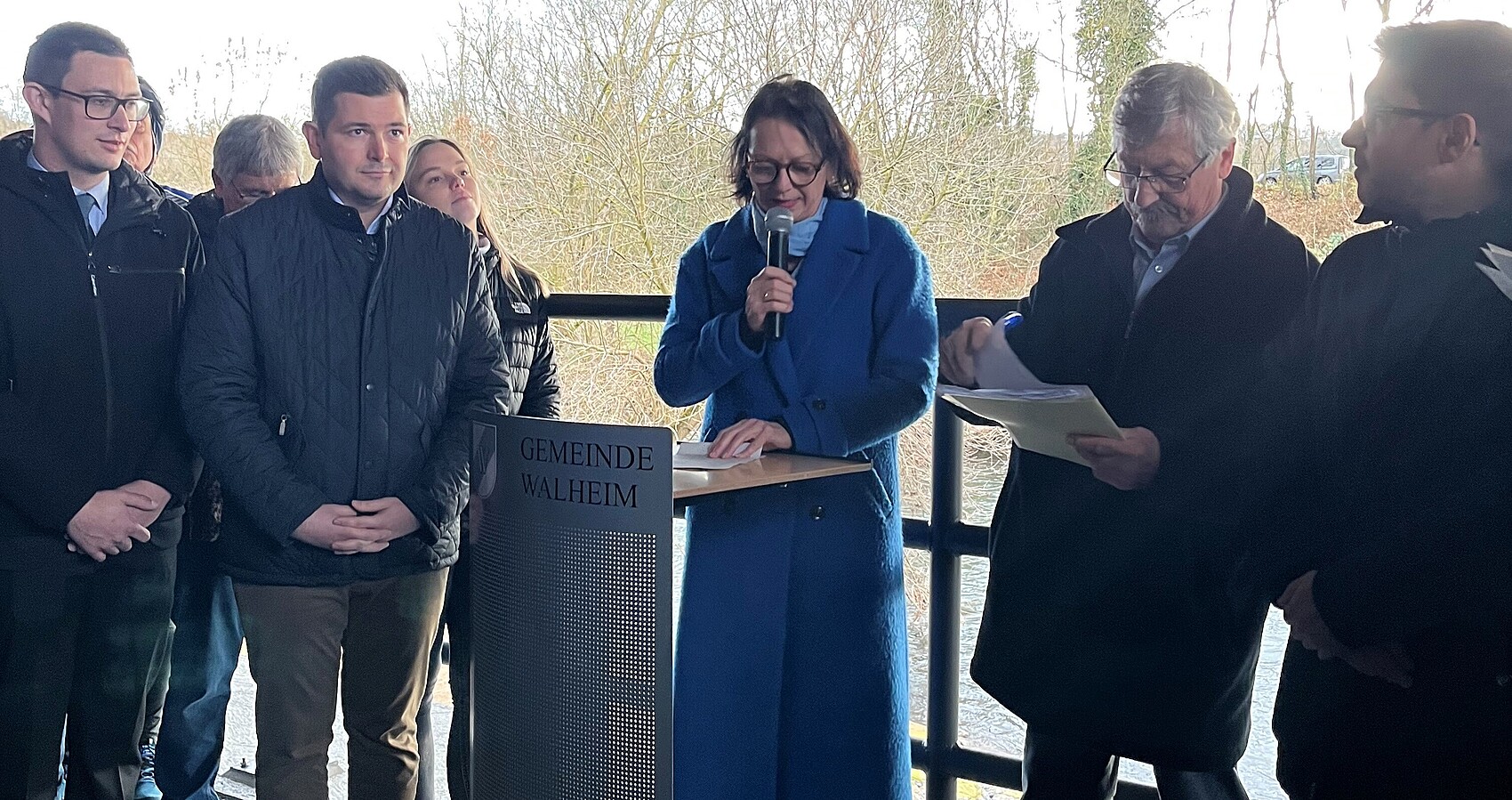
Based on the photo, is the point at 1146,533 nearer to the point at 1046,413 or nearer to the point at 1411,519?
the point at 1046,413

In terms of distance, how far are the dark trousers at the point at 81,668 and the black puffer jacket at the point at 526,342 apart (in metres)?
0.78

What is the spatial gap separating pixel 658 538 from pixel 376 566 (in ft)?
2.38

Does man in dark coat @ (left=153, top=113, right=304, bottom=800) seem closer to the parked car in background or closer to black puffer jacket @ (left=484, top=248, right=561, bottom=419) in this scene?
black puffer jacket @ (left=484, top=248, right=561, bottom=419)

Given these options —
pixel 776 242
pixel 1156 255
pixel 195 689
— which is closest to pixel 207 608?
pixel 195 689

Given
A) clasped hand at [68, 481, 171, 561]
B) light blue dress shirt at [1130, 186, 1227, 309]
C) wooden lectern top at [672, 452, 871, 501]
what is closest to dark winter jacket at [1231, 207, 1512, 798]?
light blue dress shirt at [1130, 186, 1227, 309]

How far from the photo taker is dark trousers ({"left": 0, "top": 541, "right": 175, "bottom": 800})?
7.51 ft

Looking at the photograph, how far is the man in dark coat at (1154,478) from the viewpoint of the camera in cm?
181

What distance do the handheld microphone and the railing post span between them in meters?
0.50

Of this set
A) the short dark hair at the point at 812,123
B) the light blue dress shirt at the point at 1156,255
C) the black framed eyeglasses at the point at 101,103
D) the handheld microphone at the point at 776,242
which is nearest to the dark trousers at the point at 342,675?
the handheld microphone at the point at 776,242

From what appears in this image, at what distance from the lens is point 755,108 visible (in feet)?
7.48

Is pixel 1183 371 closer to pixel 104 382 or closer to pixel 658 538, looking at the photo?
pixel 658 538

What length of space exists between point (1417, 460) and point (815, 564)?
1.00 meters

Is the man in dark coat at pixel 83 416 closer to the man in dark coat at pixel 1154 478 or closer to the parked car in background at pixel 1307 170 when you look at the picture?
the man in dark coat at pixel 1154 478

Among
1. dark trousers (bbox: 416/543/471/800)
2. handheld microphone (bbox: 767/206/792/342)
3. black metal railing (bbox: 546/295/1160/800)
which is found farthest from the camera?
dark trousers (bbox: 416/543/471/800)
